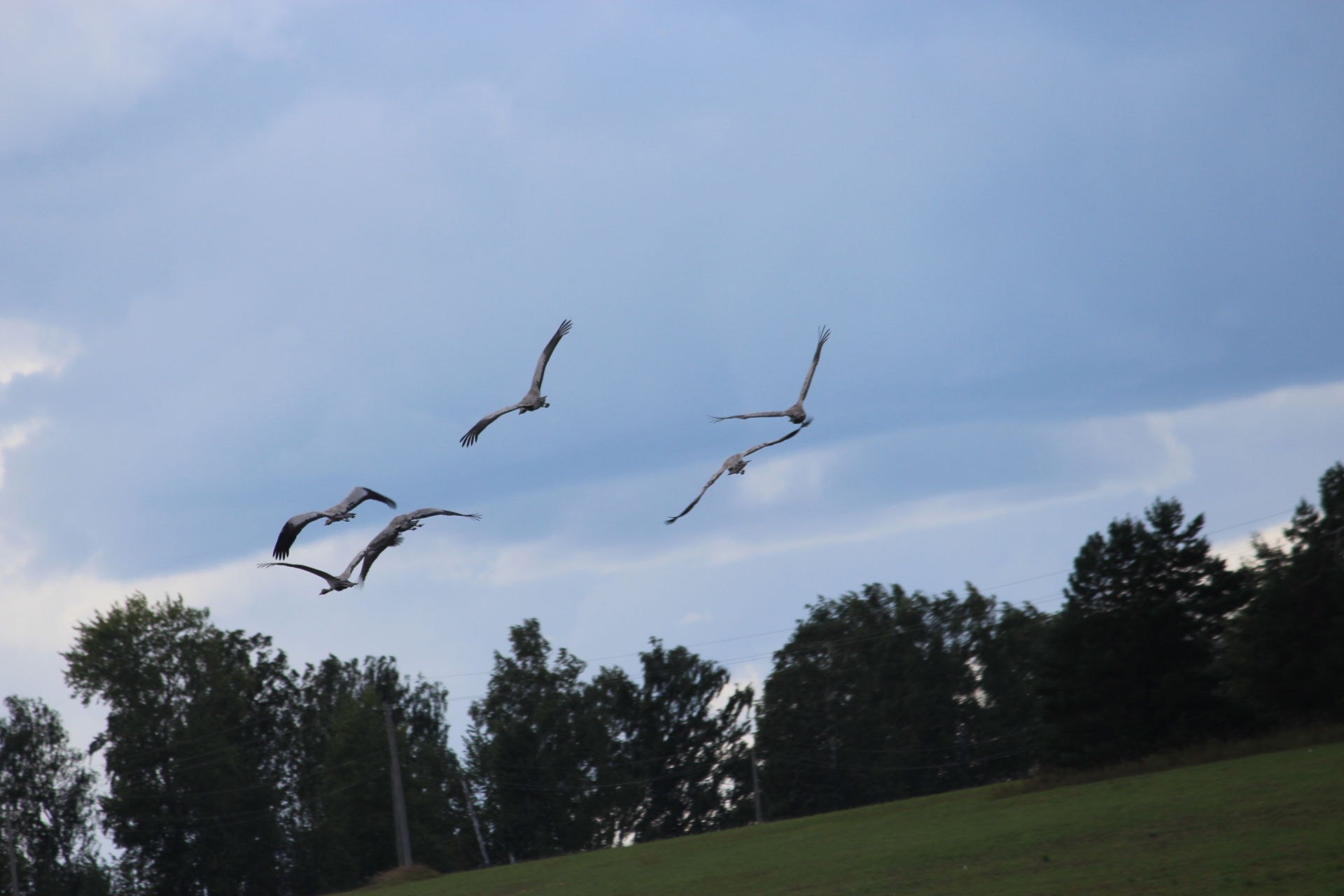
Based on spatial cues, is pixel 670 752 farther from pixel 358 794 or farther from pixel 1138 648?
pixel 1138 648

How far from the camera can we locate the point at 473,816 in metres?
105

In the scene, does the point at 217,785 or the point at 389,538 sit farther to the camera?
the point at 217,785

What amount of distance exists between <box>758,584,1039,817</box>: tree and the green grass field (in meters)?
44.5

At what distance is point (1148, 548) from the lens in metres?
59.9

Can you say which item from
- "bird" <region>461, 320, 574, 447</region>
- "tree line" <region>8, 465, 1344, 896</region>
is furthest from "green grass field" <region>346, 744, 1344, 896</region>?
"tree line" <region>8, 465, 1344, 896</region>

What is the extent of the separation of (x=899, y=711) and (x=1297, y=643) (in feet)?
166

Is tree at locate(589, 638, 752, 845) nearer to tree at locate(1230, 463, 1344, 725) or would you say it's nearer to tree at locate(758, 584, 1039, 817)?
tree at locate(758, 584, 1039, 817)

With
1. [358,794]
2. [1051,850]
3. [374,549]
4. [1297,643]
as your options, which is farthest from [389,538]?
[358,794]

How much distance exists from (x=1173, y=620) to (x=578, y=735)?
56465 millimetres

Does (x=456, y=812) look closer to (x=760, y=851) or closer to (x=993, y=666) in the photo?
(x=993, y=666)

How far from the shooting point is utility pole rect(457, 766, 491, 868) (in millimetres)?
102500

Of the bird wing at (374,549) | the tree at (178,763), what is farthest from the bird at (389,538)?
the tree at (178,763)

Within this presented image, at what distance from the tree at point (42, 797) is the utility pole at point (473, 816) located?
86.0 feet

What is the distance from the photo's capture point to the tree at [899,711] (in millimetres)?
97375
